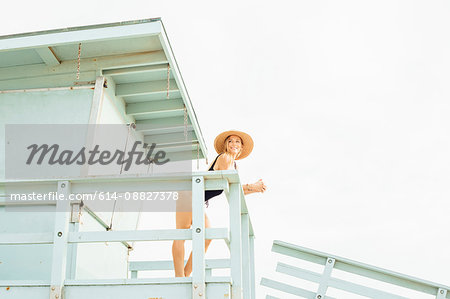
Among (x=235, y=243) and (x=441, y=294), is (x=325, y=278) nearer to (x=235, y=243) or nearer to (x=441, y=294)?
(x=441, y=294)

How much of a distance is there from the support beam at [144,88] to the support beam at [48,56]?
744 millimetres

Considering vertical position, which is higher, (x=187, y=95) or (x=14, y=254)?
Result: (x=187, y=95)

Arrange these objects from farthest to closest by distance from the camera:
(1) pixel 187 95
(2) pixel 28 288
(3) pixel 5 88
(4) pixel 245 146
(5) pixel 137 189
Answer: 1. (1) pixel 187 95
2. (3) pixel 5 88
3. (4) pixel 245 146
4. (5) pixel 137 189
5. (2) pixel 28 288

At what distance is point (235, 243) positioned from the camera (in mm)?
3449

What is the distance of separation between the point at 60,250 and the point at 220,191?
1.54 metres

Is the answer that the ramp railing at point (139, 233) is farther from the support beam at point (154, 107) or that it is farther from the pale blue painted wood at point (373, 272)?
the pale blue painted wood at point (373, 272)

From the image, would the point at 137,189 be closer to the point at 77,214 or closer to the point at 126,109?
the point at 77,214

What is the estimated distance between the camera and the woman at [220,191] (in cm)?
430

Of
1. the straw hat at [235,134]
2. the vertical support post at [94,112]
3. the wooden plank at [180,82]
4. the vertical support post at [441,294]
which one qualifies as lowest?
the vertical support post at [441,294]

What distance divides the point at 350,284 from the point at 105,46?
3938 millimetres

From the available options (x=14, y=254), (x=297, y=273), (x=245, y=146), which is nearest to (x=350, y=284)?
(x=297, y=273)

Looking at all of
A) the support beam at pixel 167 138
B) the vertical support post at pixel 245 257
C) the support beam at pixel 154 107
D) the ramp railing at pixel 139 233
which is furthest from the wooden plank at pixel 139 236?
the support beam at pixel 167 138

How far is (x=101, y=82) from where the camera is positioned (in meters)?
5.49

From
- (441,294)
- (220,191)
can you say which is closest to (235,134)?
(220,191)
